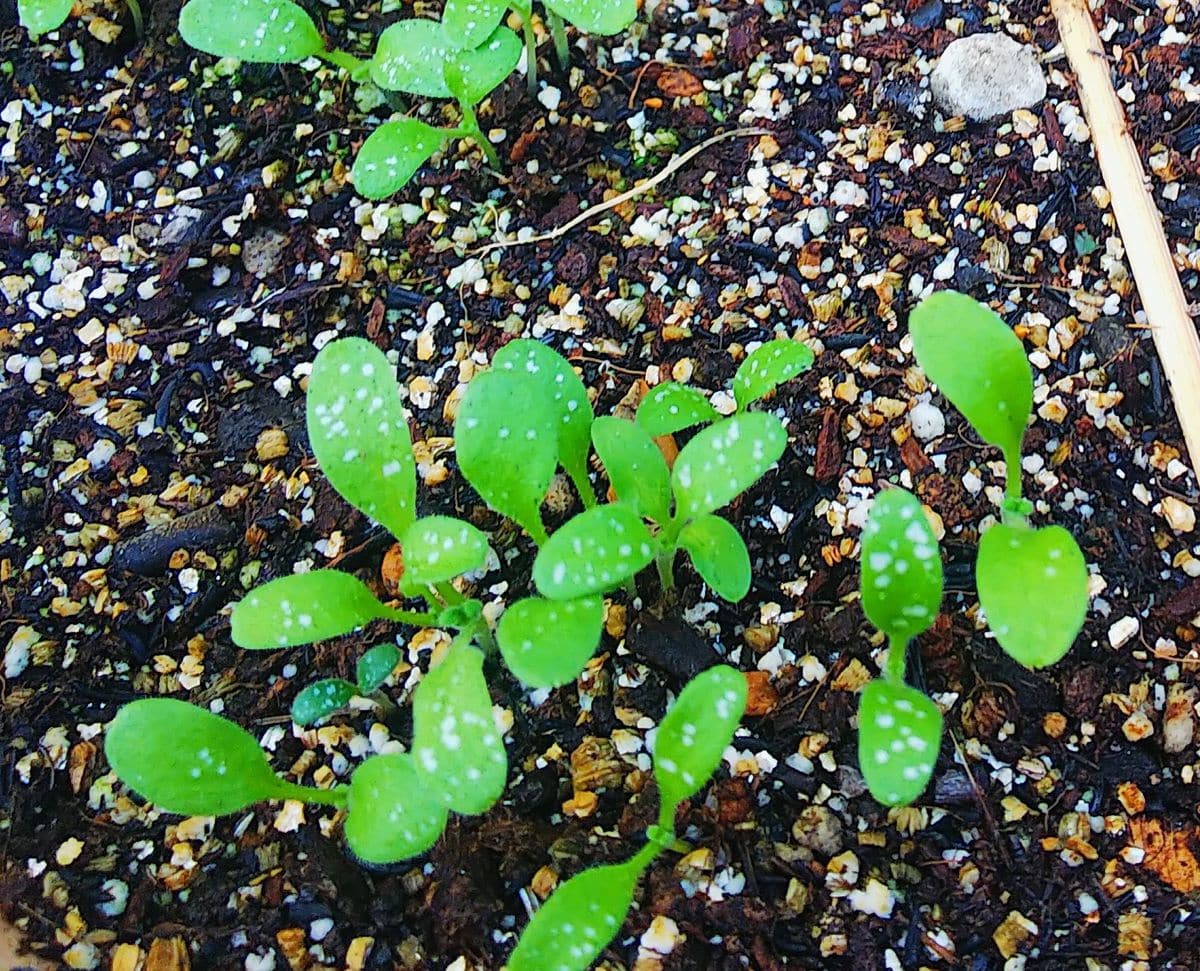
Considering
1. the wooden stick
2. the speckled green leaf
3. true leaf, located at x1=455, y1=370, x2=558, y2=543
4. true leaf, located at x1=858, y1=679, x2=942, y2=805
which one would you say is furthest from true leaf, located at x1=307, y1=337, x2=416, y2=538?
the wooden stick

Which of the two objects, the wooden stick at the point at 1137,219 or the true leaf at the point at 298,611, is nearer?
the true leaf at the point at 298,611

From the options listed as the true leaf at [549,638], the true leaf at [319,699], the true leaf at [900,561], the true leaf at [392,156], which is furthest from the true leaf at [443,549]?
the true leaf at [392,156]

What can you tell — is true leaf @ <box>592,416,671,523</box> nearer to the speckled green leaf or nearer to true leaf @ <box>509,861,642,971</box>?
the speckled green leaf

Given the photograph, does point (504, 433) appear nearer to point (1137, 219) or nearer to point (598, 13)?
point (598, 13)

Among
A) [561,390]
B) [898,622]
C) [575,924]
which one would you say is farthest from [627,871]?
[561,390]

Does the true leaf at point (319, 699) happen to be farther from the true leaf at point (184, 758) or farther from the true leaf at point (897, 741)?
the true leaf at point (897, 741)
